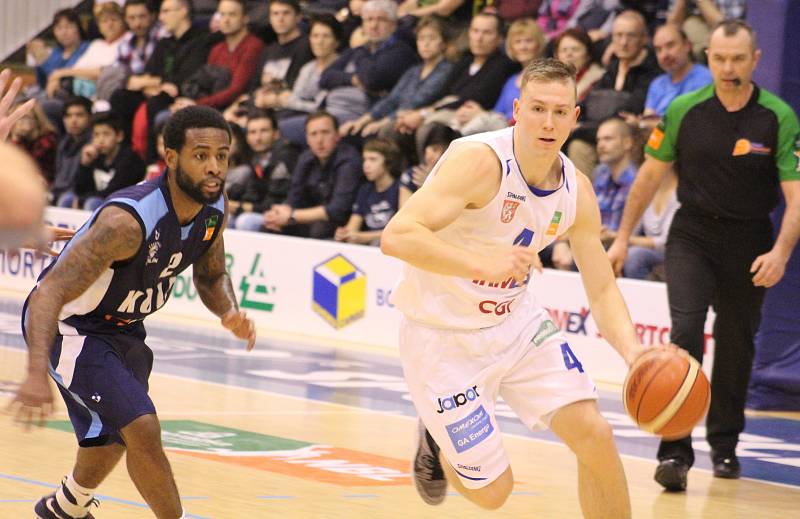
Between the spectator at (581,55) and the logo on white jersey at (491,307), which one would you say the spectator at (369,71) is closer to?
the spectator at (581,55)

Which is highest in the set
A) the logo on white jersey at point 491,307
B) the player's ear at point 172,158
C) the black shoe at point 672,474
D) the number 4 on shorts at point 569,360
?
the player's ear at point 172,158

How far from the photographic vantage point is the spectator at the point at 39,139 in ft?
52.0

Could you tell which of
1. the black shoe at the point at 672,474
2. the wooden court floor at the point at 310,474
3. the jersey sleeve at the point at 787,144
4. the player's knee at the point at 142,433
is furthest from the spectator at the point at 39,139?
the player's knee at the point at 142,433

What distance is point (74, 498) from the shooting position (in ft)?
16.6

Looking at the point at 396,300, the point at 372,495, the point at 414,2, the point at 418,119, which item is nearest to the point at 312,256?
the point at 418,119

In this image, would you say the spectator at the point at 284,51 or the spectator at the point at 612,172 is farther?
the spectator at the point at 284,51

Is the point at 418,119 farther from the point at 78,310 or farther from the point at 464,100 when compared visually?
the point at 78,310

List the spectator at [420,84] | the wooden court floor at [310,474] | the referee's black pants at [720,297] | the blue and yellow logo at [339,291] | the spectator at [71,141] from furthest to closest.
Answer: the spectator at [71,141]
the spectator at [420,84]
the blue and yellow logo at [339,291]
the referee's black pants at [720,297]
the wooden court floor at [310,474]

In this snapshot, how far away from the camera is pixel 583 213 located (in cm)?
521

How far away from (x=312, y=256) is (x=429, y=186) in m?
7.47

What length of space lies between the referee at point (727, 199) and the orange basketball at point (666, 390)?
85.4 inches

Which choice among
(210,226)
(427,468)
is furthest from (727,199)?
(210,226)

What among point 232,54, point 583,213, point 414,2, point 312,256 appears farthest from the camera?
point 232,54

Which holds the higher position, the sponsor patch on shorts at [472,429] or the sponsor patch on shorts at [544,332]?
the sponsor patch on shorts at [544,332]
